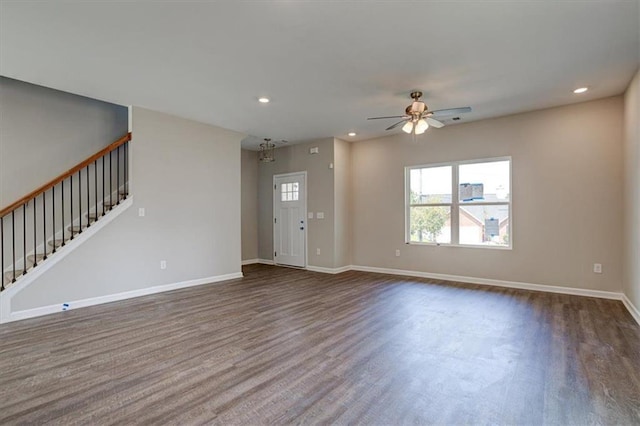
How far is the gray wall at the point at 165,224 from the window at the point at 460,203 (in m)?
3.54

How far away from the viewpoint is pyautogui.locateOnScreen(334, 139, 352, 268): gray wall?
677cm

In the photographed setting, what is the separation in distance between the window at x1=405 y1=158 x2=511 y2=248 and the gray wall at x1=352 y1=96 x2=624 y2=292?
0.50 ft

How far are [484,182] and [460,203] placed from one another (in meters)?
0.53

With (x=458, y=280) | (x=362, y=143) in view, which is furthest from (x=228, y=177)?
(x=458, y=280)

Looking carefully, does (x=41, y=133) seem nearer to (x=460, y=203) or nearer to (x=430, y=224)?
(x=430, y=224)

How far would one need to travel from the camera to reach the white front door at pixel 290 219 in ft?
23.8

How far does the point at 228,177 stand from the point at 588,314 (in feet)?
18.9

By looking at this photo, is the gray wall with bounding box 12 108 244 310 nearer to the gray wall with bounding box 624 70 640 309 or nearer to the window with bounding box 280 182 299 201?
the window with bounding box 280 182 299 201

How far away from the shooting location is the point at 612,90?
4277 millimetres

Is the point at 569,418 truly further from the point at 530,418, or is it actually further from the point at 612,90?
the point at 612,90

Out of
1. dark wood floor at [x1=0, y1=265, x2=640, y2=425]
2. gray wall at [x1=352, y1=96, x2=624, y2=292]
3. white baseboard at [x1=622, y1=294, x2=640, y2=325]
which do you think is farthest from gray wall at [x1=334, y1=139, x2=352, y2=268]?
white baseboard at [x1=622, y1=294, x2=640, y2=325]

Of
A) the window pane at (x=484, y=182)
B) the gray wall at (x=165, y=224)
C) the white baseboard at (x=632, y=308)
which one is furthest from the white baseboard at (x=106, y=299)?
the white baseboard at (x=632, y=308)

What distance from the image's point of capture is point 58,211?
4863 millimetres

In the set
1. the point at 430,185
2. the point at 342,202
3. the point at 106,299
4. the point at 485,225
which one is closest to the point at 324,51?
the point at 430,185
